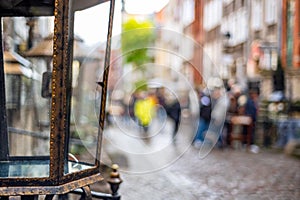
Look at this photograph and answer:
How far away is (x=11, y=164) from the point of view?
3.91 metres

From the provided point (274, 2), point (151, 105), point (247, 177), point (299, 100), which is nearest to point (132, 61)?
point (274, 2)

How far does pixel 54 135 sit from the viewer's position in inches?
132

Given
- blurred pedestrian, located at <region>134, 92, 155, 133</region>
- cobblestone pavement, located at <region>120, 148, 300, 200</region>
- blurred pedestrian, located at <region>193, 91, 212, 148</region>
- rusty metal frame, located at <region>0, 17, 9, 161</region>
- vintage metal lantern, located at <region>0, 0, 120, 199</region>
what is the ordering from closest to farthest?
vintage metal lantern, located at <region>0, 0, 120, 199</region>
rusty metal frame, located at <region>0, 17, 9, 161</region>
cobblestone pavement, located at <region>120, 148, 300, 200</region>
blurred pedestrian, located at <region>193, 91, 212, 148</region>
blurred pedestrian, located at <region>134, 92, 155, 133</region>

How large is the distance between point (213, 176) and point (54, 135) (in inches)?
275

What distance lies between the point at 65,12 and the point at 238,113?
43.4 feet

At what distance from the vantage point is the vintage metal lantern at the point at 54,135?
10.8 ft

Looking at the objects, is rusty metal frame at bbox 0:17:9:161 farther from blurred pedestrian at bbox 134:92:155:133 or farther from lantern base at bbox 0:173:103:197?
blurred pedestrian at bbox 134:92:155:133

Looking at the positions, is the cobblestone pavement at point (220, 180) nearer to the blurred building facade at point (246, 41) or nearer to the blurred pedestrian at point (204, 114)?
the blurred pedestrian at point (204, 114)

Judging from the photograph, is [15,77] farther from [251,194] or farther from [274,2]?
[274,2]

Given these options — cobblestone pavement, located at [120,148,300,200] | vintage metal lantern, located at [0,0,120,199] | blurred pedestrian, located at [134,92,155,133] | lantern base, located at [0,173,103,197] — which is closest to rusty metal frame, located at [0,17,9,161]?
vintage metal lantern, located at [0,0,120,199]

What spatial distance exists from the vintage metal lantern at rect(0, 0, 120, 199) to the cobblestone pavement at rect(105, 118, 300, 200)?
9.75 ft

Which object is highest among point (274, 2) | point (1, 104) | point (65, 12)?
point (274, 2)

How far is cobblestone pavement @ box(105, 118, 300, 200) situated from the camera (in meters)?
7.95

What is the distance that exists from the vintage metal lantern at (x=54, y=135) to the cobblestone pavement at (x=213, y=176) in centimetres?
297
